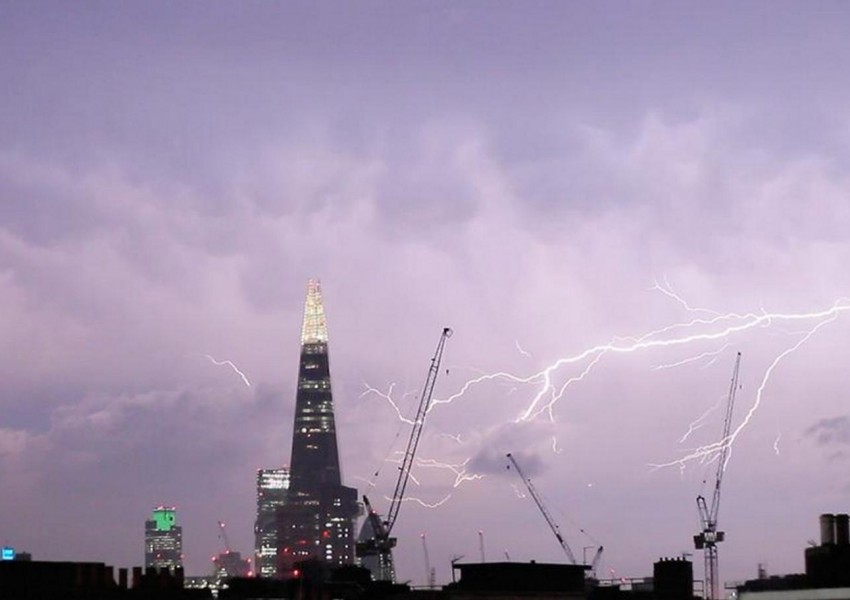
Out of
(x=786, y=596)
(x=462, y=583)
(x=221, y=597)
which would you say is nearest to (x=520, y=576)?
(x=462, y=583)

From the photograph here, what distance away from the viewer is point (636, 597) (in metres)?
151

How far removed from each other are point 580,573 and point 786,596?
6347 cm

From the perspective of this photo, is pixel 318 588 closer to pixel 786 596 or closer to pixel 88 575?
pixel 88 575

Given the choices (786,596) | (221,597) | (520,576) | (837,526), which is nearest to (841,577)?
(837,526)

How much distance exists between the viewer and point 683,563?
529 feet

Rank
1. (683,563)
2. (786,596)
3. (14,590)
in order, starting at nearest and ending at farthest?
(786,596) → (14,590) → (683,563)

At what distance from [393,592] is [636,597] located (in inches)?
884

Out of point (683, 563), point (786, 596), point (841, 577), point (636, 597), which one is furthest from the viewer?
point (683, 563)

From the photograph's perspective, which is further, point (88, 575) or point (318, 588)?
point (318, 588)

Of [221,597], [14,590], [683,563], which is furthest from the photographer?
[683,563]

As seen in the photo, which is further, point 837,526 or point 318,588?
point 318,588

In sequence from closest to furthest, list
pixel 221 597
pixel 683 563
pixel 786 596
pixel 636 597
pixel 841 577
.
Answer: pixel 786 596 → pixel 841 577 → pixel 221 597 → pixel 636 597 → pixel 683 563

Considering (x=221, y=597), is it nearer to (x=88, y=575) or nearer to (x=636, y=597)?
(x=88, y=575)

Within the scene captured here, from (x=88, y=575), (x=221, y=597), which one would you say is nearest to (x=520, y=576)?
(x=221, y=597)
